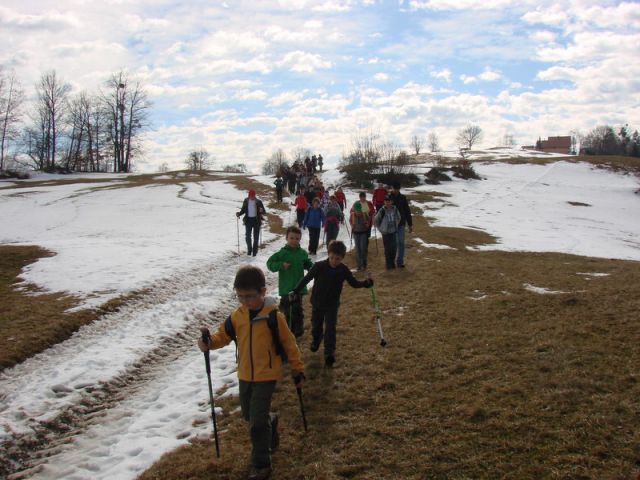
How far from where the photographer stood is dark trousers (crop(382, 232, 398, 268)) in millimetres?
14492

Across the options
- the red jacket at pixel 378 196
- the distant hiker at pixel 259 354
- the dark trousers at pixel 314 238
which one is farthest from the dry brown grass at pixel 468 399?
the red jacket at pixel 378 196

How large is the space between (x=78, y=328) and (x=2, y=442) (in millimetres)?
4315

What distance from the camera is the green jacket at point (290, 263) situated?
27.6 feet

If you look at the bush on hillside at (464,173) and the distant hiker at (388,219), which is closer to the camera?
the distant hiker at (388,219)

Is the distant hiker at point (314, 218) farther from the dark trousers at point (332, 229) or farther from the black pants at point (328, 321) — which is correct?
the black pants at point (328, 321)

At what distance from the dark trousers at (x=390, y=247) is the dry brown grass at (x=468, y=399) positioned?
12.6 feet

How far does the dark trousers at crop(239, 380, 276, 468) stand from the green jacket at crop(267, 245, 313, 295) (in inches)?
143

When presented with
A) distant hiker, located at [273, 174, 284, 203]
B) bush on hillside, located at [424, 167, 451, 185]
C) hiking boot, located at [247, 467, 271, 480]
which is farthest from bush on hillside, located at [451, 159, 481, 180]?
hiking boot, located at [247, 467, 271, 480]

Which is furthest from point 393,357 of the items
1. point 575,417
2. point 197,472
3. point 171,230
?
point 171,230

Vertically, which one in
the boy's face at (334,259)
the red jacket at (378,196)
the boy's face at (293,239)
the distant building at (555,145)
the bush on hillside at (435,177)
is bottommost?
the boy's face at (334,259)

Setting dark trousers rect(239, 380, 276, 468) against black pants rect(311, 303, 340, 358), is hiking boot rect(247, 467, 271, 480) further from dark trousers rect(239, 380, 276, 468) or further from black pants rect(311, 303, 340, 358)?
black pants rect(311, 303, 340, 358)

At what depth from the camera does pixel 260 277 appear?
481 centimetres

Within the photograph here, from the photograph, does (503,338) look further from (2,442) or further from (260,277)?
(2,442)

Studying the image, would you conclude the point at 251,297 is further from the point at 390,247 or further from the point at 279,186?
the point at 279,186
